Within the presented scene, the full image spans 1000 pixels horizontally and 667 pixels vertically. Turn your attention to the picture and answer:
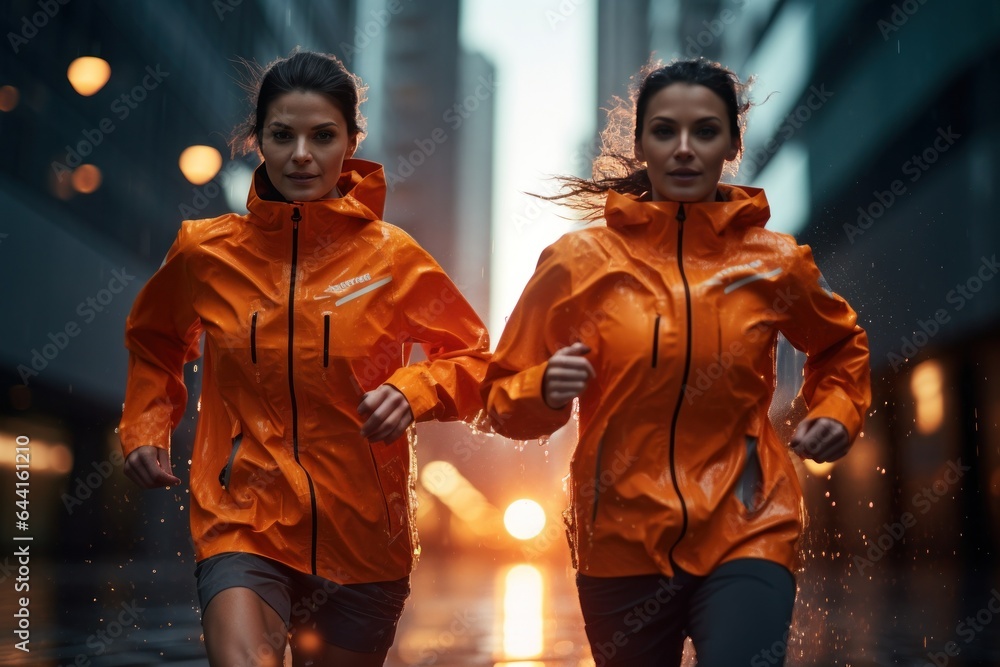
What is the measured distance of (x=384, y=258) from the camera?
3979mm

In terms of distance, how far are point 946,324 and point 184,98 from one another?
8901 millimetres

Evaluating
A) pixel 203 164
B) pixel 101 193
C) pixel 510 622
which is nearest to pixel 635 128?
pixel 510 622

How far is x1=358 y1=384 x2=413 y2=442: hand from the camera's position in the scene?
11.5ft

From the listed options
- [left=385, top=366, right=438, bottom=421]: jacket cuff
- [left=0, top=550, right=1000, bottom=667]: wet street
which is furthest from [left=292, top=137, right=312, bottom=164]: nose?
[left=0, top=550, right=1000, bottom=667]: wet street

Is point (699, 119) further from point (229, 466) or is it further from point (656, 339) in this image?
point (229, 466)

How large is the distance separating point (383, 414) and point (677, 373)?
0.75m

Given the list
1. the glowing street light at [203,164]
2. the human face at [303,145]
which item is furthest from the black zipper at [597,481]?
the glowing street light at [203,164]

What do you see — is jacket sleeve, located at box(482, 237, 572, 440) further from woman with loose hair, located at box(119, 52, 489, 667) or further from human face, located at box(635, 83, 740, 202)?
human face, located at box(635, 83, 740, 202)

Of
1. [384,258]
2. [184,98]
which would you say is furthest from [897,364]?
[184,98]

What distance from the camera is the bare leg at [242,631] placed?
131 inches

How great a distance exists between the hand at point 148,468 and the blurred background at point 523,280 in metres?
2.70

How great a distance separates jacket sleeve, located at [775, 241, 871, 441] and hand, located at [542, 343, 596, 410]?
1.90 ft

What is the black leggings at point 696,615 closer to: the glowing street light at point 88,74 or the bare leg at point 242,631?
the bare leg at point 242,631

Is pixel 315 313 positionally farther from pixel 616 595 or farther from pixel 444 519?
pixel 444 519
